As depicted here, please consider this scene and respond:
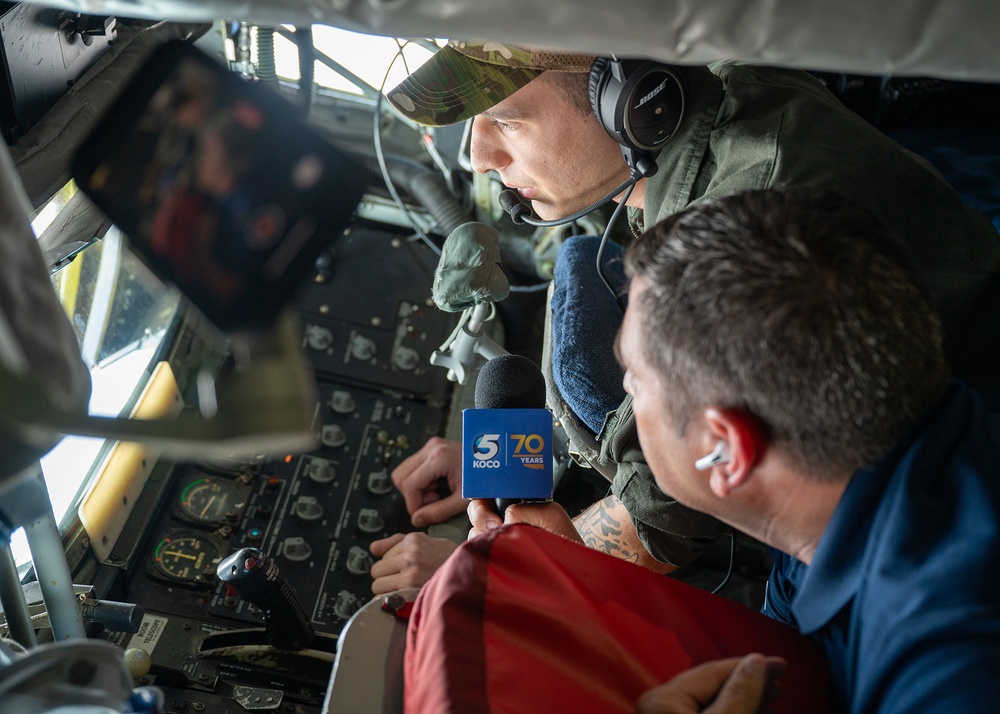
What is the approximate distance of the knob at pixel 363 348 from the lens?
1.89 m

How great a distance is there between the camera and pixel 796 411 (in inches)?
32.2

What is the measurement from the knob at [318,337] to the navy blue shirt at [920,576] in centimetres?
122

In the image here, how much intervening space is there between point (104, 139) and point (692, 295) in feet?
1.78

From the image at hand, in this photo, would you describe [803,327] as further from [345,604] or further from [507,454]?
[345,604]

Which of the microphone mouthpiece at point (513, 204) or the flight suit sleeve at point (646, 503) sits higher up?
the microphone mouthpiece at point (513, 204)

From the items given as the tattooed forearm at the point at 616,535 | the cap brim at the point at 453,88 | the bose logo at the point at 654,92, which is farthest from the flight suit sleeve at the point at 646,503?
the cap brim at the point at 453,88

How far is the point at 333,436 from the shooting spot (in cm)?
175

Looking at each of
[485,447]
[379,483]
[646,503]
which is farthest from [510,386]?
[379,483]

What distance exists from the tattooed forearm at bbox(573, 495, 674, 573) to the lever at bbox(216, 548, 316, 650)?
49cm

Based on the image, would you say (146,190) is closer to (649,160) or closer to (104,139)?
(104,139)

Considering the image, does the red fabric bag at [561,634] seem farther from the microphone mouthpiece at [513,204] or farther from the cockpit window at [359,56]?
the cockpit window at [359,56]

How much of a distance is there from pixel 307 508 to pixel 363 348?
415 mm

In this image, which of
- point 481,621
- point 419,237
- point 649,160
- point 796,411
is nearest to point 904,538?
point 796,411

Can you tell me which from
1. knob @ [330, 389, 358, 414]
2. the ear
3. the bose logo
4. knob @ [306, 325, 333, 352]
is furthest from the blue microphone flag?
knob @ [306, 325, 333, 352]
